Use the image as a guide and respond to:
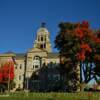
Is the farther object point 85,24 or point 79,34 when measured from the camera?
point 85,24

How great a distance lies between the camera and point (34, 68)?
98750 millimetres

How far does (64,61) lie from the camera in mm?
70375

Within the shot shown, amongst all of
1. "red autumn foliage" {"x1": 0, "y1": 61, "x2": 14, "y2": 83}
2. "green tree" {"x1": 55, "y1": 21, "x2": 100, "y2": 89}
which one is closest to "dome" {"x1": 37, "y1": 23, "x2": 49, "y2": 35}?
"red autumn foliage" {"x1": 0, "y1": 61, "x2": 14, "y2": 83}

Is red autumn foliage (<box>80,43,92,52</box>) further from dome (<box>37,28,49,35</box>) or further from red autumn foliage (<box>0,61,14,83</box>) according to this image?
dome (<box>37,28,49,35</box>)

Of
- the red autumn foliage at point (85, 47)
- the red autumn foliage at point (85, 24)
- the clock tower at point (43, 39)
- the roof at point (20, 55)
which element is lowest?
the red autumn foliage at point (85, 47)

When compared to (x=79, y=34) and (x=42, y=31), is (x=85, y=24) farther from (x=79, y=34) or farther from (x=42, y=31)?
(x=42, y=31)

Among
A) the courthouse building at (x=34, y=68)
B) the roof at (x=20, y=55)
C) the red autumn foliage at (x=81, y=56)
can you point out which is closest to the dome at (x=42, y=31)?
the roof at (x=20, y=55)

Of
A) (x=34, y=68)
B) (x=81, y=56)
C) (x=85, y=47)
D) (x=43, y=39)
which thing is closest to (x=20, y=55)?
(x=34, y=68)

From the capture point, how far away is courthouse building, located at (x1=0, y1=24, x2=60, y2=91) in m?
96.9

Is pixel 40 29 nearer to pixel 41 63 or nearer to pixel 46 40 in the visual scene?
pixel 46 40

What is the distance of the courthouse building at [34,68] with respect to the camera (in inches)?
3814

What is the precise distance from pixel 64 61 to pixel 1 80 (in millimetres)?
24577

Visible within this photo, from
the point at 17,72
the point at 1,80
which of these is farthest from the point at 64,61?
the point at 17,72

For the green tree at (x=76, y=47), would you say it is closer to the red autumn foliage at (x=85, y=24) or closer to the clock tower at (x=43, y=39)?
the red autumn foliage at (x=85, y=24)
